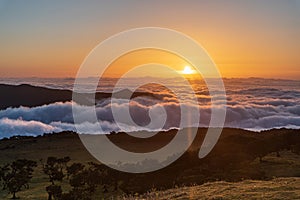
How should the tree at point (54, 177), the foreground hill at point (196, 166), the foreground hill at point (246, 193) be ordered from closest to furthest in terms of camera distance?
1. the foreground hill at point (246, 193)
2. the foreground hill at point (196, 166)
3. the tree at point (54, 177)

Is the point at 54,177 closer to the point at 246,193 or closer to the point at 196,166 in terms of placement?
the point at 196,166

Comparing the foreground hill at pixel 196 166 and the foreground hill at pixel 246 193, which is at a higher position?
the foreground hill at pixel 246 193

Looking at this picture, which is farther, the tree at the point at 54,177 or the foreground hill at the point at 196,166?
the tree at the point at 54,177

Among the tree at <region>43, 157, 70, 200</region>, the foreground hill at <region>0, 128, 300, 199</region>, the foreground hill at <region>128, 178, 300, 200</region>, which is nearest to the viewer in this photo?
the foreground hill at <region>128, 178, 300, 200</region>

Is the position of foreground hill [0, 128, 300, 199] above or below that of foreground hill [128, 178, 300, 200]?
below

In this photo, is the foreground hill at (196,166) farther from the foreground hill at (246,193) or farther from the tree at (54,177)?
the tree at (54,177)

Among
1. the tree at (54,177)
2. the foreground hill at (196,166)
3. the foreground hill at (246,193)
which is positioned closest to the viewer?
the foreground hill at (246,193)

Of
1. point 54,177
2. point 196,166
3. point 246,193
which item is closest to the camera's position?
Result: point 246,193

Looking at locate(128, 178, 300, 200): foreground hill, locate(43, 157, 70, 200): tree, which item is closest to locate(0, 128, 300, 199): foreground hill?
locate(128, 178, 300, 200): foreground hill

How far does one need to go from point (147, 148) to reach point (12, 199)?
95.1m

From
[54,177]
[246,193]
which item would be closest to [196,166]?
[54,177]

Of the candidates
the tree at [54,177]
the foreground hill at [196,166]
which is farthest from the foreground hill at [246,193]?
the tree at [54,177]

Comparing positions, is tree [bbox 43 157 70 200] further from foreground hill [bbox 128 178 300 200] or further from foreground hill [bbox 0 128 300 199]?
foreground hill [bbox 128 178 300 200]

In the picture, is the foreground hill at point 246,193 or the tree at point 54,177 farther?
the tree at point 54,177
